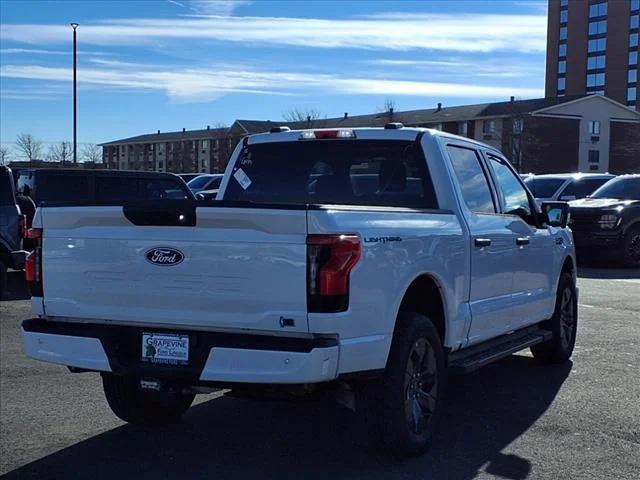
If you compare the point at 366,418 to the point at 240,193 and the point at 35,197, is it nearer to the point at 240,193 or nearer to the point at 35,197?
the point at 240,193

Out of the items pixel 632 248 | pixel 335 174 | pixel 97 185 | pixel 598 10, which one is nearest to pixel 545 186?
pixel 632 248

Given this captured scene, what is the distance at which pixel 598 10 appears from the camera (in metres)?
117

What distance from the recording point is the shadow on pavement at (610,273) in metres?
15.2

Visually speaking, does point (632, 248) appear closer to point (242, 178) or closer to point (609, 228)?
point (609, 228)

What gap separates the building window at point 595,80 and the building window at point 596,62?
3.50ft

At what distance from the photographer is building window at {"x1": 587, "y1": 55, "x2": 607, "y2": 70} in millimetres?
116844

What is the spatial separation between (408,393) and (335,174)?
194cm

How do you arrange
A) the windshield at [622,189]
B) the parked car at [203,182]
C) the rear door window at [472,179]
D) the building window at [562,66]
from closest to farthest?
the rear door window at [472,179]
the windshield at [622,189]
the parked car at [203,182]
the building window at [562,66]

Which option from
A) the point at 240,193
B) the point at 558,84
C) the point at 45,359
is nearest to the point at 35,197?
the point at 240,193

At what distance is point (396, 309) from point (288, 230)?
86cm

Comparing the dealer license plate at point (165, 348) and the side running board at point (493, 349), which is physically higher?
the dealer license plate at point (165, 348)

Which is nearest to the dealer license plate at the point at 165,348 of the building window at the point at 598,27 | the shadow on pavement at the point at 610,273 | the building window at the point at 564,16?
the shadow on pavement at the point at 610,273

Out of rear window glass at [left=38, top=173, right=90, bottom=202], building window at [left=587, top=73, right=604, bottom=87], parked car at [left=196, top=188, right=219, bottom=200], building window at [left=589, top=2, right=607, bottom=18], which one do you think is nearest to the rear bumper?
parked car at [left=196, top=188, right=219, bottom=200]

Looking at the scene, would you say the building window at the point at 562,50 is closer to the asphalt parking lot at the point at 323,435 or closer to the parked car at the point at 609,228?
the parked car at the point at 609,228
